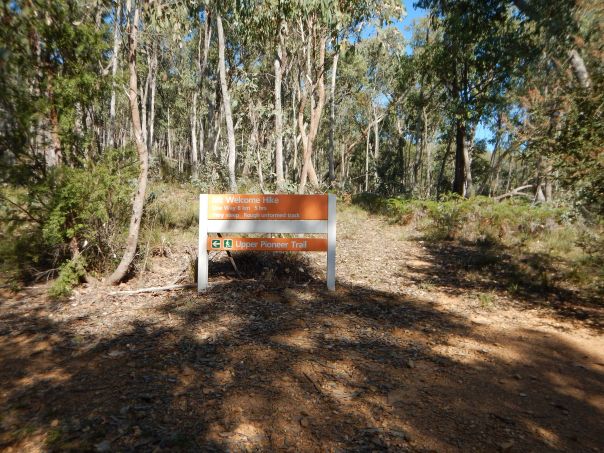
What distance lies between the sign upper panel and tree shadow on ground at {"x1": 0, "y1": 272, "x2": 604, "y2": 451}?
145cm

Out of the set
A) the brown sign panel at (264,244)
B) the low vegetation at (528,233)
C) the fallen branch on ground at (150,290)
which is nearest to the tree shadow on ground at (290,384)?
the fallen branch on ground at (150,290)

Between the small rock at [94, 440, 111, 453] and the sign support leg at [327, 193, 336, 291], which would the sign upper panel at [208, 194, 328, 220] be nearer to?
the sign support leg at [327, 193, 336, 291]

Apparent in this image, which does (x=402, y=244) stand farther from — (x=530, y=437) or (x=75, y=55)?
(x=75, y=55)

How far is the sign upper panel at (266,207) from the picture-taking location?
5652mm

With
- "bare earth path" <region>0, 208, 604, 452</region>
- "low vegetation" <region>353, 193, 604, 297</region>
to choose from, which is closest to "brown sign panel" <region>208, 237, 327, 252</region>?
"bare earth path" <region>0, 208, 604, 452</region>

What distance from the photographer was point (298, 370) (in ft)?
11.6

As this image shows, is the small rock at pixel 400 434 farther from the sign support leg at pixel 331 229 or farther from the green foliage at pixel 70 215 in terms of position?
the green foliage at pixel 70 215

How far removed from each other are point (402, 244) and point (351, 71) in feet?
59.2

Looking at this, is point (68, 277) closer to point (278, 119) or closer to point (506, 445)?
point (506, 445)

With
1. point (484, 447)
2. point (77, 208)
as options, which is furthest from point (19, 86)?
point (484, 447)

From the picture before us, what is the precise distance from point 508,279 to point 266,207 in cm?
502

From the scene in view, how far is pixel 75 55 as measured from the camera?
5.38 m

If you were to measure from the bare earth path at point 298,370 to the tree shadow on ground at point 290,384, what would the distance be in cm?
2

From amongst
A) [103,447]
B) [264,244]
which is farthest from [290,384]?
[264,244]
